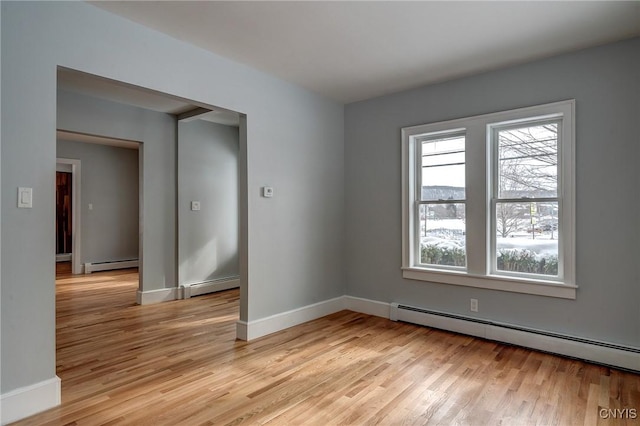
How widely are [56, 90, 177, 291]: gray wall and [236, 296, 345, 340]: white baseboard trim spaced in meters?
2.09

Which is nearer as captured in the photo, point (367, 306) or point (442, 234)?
point (442, 234)

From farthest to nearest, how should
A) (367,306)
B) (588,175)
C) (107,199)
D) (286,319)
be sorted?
(107,199) < (367,306) < (286,319) < (588,175)

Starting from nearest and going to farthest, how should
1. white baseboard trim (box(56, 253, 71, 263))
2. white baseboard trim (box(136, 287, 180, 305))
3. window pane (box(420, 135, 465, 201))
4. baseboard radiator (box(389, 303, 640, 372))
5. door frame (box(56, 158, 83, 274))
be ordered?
baseboard radiator (box(389, 303, 640, 372)) < window pane (box(420, 135, 465, 201)) < white baseboard trim (box(136, 287, 180, 305)) < door frame (box(56, 158, 83, 274)) < white baseboard trim (box(56, 253, 71, 263))

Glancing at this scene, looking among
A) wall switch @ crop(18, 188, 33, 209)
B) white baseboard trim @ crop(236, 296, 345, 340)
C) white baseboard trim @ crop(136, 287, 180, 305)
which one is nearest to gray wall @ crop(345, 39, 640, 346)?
white baseboard trim @ crop(236, 296, 345, 340)

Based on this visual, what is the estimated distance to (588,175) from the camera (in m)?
3.12

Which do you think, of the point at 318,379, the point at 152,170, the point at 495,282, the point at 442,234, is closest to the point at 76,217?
the point at 152,170

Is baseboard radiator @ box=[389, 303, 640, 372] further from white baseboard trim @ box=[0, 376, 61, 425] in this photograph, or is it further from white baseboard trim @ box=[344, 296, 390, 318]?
white baseboard trim @ box=[0, 376, 61, 425]

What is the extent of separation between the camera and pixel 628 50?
295 cm

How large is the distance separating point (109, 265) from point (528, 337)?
311 inches

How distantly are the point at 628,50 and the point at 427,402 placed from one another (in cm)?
305

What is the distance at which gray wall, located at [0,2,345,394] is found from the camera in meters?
2.21

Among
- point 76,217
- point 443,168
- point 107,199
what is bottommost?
point 76,217

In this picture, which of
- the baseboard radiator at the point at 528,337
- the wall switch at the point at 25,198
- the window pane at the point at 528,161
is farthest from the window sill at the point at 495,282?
the wall switch at the point at 25,198

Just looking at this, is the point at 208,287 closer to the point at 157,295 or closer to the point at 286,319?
the point at 157,295
